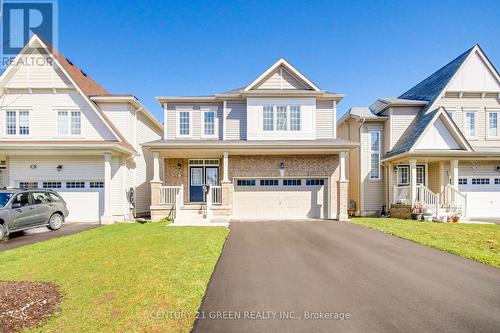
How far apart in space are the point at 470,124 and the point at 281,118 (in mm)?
12180

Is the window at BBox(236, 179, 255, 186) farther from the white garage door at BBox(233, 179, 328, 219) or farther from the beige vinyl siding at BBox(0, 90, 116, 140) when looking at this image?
the beige vinyl siding at BBox(0, 90, 116, 140)

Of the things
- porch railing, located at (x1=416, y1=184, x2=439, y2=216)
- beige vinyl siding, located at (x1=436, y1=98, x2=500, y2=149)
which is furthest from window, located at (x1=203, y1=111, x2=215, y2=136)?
beige vinyl siding, located at (x1=436, y1=98, x2=500, y2=149)

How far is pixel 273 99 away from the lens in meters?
14.6

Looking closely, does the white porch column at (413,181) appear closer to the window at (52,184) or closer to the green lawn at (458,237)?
the green lawn at (458,237)

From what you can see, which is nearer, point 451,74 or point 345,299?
point 345,299

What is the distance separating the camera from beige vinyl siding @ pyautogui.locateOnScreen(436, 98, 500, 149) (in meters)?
15.9

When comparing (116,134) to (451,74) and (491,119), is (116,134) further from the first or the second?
(491,119)

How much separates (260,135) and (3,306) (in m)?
12.2

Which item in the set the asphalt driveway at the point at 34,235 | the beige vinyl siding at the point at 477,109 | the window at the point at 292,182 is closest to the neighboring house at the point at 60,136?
the asphalt driveway at the point at 34,235

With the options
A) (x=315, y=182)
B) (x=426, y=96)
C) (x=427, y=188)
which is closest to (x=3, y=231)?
(x=315, y=182)

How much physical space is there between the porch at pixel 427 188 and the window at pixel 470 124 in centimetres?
296

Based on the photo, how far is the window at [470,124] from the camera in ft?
52.3

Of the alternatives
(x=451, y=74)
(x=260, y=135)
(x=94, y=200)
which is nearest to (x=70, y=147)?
(x=94, y=200)

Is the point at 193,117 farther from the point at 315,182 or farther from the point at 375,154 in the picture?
the point at 375,154
